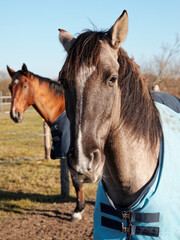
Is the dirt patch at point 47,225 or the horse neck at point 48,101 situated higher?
the horse neck at point 48,101

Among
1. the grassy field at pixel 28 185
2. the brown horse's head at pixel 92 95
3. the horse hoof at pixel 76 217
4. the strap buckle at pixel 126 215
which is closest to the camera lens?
the brown horse's head at pixel 92 95

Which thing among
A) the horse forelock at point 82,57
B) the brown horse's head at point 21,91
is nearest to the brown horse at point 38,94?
the brown horse's head at point 21,91

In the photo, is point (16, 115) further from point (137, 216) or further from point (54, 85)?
point (137, 216)

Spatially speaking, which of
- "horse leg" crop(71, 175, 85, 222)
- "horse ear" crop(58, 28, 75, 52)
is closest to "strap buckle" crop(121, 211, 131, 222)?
"horse ear" crop(58, 28, 75, 52)

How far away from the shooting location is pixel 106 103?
1.39 metres

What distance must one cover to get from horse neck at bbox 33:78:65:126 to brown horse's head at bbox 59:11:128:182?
2729mm

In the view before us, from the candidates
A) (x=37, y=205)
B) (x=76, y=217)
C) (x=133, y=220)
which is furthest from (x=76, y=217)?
(x=133, y=220)

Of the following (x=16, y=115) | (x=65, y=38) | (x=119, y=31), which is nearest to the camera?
(x=119, y=31)

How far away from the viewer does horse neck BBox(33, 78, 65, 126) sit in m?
4.21

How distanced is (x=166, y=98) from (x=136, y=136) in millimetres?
1006

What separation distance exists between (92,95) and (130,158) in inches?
20.8

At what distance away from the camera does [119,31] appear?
153 centimetres

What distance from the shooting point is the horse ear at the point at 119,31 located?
1.49 meters

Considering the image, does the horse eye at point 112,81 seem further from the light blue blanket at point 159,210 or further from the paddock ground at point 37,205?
the paddock ground at point 37,205
